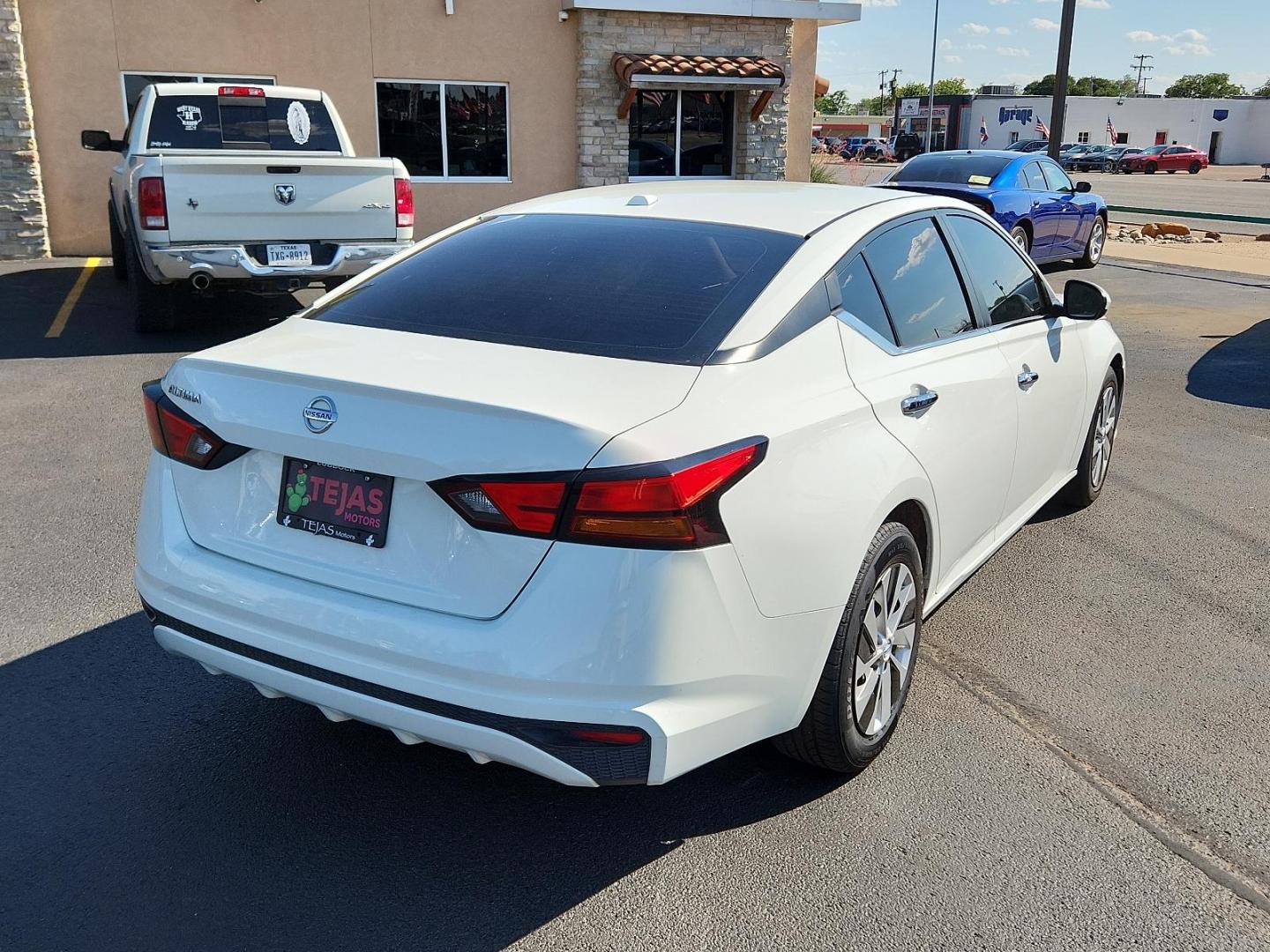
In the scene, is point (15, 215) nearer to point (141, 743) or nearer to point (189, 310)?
point (189, 310)

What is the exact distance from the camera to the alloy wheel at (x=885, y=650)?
3.25 meters

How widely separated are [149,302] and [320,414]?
7.99 m

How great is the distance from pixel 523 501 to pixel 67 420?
576cm

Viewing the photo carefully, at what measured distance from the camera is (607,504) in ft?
8.18

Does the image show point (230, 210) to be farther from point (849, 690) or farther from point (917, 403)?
point (849, 690)

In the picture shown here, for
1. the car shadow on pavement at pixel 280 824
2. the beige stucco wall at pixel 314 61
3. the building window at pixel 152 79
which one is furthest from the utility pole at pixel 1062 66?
the car shadow on pavement at pixel 280 824

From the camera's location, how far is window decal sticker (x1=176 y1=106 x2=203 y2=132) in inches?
406

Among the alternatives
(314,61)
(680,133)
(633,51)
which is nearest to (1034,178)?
(680,133)

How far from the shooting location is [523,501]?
2.53 m

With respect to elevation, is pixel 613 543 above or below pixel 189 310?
above

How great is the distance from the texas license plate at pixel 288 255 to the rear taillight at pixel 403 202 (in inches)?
31.0

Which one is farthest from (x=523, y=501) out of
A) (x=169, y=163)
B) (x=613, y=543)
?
(x=169, y=163)

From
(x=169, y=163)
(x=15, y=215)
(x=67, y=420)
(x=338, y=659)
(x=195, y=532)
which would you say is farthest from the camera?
(x=15, y=215)

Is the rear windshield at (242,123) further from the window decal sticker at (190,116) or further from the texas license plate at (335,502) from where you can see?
the texas license plate at (335,502)
